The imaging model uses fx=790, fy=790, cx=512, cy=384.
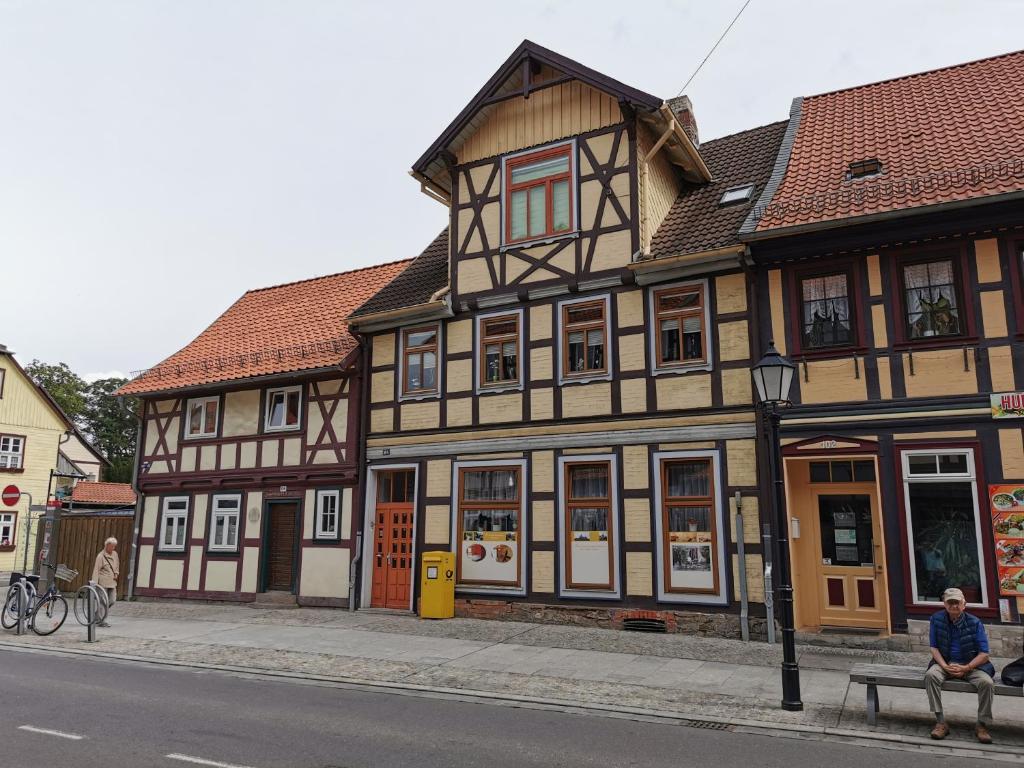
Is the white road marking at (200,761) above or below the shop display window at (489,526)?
below

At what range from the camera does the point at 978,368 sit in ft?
38.3

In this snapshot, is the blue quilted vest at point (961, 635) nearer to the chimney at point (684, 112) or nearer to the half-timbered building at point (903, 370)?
the half-timbered building at point (903, 370)

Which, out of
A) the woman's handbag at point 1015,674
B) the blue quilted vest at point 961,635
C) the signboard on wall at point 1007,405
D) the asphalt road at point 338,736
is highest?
the signboard on wall at point 1007,405

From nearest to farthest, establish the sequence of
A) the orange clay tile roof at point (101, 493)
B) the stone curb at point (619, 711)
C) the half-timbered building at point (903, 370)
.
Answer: the stone curb at point (619, 711), the half-timbered building at point (903, 370), the orange clay tile roof at point (101, 493)

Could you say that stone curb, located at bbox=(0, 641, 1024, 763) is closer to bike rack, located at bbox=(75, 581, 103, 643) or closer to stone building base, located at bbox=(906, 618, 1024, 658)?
bike rack, located at bbox=(75, 581, 103, 643)

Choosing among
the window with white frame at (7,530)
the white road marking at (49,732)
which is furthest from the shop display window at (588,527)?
the window with white frame at (7,530)

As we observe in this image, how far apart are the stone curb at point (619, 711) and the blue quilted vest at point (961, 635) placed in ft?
2.85

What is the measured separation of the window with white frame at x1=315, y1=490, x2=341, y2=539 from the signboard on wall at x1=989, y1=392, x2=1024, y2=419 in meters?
12.7

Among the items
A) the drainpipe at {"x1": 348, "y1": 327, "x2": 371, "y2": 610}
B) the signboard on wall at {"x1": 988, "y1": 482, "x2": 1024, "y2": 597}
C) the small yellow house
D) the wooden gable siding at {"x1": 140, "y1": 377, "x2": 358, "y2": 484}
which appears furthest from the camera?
the small yellow house

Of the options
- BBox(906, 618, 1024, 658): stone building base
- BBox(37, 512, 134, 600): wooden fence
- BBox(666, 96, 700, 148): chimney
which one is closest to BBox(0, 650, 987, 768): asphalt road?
BBox(906, 618, 1024, 658): stone building base

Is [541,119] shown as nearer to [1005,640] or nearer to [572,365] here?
[572,365]

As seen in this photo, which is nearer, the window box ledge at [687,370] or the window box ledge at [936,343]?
the window box ledge at [936,343]

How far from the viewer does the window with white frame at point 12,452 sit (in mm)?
33062

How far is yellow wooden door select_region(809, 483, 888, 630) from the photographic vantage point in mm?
12188
